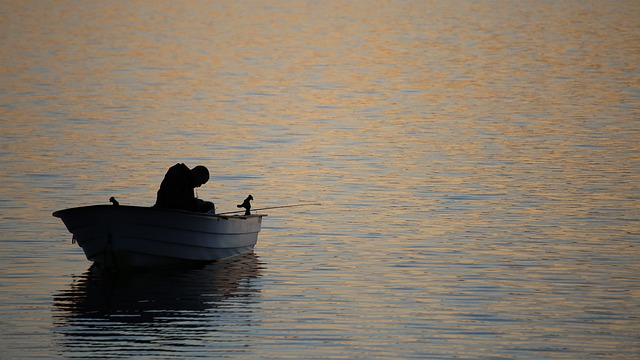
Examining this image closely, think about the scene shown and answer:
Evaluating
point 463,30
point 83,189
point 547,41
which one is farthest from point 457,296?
point 463,30

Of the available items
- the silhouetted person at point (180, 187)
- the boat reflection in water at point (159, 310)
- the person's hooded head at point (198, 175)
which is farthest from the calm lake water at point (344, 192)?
the person's hooded head at point (198, 175)

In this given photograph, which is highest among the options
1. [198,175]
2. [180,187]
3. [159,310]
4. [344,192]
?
[198,175]

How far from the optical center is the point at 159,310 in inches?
848

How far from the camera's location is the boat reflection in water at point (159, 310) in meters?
19.2

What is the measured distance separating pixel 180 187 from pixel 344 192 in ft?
37.0

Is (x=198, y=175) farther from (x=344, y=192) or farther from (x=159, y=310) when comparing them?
(x=344, y=192)

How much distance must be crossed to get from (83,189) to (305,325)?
50.3 ft

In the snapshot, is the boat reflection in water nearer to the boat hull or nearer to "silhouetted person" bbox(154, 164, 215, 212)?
the boat hull

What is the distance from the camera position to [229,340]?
64.6ft

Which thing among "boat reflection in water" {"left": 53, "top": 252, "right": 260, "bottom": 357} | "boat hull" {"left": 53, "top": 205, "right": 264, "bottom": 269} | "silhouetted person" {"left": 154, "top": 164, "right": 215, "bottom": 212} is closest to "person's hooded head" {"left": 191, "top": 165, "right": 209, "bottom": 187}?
"silhouetted person" {"left": 154, "top": 164, "right": 215, "bottom": 212}

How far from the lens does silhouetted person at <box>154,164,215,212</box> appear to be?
24.6m

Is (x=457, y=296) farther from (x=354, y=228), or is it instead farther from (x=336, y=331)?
(x=354, y=228)

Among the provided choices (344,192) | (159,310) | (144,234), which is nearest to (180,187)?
(144,234)

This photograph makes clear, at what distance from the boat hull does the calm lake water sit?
0.40 meters
